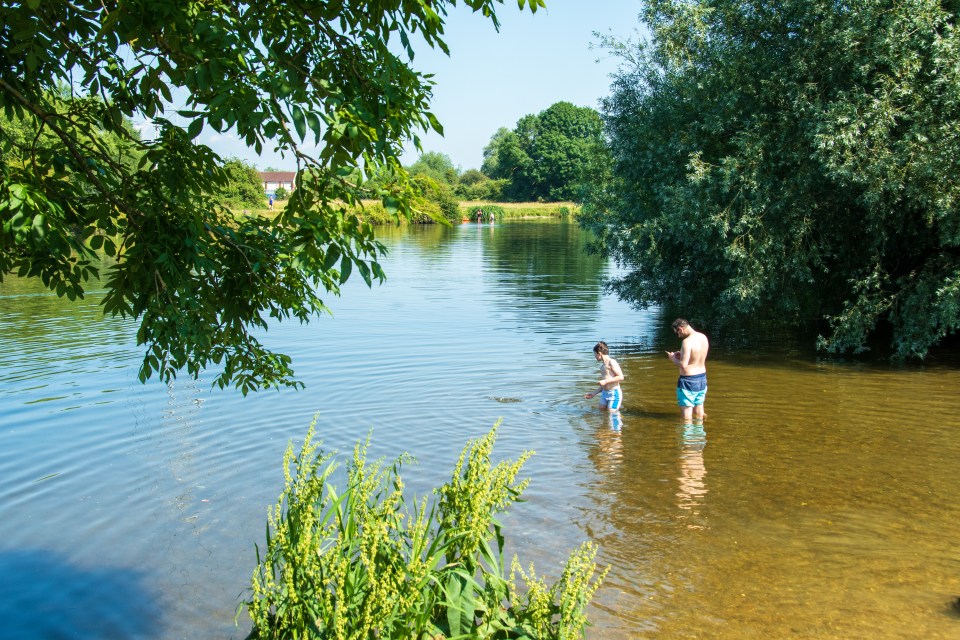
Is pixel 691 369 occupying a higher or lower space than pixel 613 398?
higher

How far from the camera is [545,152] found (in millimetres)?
139750

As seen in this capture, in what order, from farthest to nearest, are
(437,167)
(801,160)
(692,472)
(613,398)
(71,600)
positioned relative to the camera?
(437,167), (801,160), (613,398), (692,472), (71,600)

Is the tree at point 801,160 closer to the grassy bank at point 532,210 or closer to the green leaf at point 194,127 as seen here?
the green leaf at point 194,127

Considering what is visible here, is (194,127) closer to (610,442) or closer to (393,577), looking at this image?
(393,577)

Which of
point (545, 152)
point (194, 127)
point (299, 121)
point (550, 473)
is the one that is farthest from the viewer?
point (545, 152)

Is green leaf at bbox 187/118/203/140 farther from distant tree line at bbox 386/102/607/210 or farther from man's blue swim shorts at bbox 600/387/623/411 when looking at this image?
distant tree line at bbox 386/102/607/210

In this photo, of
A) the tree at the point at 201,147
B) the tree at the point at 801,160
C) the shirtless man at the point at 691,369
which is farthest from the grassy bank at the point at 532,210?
the tree at the point at 201,147

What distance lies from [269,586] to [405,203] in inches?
103

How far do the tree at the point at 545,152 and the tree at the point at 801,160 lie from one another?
108m

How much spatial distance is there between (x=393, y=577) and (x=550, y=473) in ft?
22.5

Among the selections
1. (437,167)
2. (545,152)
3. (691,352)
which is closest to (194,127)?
(691,352)

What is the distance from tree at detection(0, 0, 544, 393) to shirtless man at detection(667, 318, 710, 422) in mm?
8134

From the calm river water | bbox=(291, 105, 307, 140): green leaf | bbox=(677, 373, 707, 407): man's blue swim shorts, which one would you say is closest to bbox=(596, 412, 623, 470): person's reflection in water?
the calm river water

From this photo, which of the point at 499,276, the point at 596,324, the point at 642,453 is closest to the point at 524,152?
the point at 499,276
